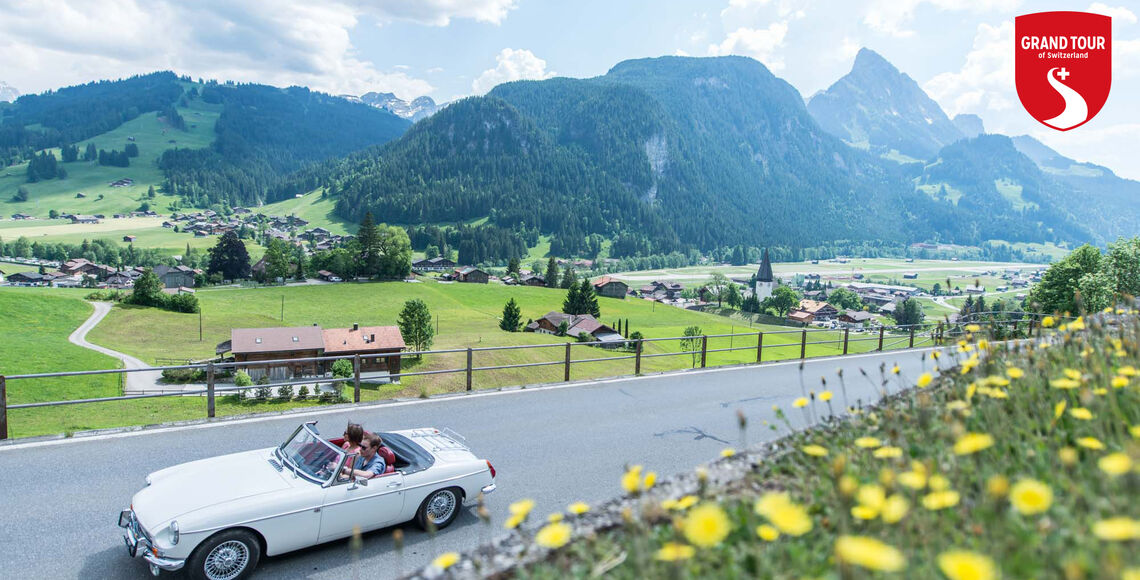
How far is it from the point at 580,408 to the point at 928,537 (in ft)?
28.5

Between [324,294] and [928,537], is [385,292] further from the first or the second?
[928,537]

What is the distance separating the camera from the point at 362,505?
599cm

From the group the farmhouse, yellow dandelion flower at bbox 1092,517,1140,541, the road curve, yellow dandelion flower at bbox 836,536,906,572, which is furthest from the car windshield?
the farmhouse

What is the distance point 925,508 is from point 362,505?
5259 mm

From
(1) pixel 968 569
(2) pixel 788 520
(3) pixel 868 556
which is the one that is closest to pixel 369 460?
(2) pixel 788 520

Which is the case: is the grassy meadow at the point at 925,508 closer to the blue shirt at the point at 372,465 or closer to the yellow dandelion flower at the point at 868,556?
the yellow dandelion flower at the point at 868,556

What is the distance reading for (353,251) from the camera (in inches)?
4040

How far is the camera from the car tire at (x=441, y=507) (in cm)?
641

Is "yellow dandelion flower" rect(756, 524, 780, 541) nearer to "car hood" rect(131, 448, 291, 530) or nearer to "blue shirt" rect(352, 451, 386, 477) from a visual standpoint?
"blue shirt" rect(352, 451, 386, 477)

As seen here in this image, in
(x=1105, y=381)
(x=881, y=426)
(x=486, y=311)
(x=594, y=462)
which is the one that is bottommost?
(x=486, y=311)

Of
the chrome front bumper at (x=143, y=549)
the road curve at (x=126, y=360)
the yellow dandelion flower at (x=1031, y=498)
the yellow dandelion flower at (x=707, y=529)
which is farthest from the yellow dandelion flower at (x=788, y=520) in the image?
the road curve at (x=126, y=360)

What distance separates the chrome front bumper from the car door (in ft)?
4.13

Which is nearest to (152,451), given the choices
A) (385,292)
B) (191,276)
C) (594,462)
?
(594,462)

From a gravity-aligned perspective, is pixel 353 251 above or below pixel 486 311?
above
